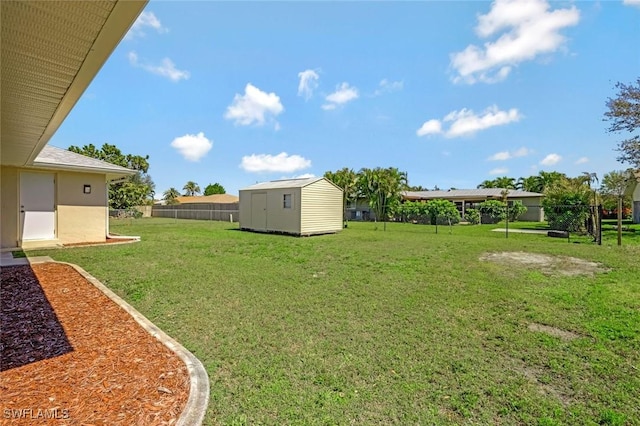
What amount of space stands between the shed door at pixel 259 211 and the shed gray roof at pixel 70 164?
6.41 metres

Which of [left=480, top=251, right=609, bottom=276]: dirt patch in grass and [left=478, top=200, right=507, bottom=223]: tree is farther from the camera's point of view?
[left=478, top=200, right=507, bottom=223]: tree

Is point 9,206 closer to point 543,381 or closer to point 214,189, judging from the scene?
point 543,381

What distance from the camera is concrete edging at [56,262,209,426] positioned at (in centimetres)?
211

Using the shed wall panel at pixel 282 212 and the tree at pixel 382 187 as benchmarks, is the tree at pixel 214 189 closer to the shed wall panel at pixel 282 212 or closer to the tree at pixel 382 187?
the tree at pixel 382 187

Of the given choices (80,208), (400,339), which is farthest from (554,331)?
(80,208)

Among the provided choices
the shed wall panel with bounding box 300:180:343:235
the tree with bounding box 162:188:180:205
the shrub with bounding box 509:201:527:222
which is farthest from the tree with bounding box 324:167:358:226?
the tree with bounding box 162:188:180:205

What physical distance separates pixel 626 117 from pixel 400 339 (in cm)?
2161

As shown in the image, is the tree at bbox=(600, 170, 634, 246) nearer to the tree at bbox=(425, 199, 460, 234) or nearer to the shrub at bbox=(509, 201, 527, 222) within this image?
the shrub at bbox=(509, 201, 527, 222)

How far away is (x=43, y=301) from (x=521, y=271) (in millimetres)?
8548

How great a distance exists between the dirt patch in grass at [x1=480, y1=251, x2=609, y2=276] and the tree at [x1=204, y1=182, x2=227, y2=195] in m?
68.8

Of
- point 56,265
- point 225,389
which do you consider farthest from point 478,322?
point 56,265

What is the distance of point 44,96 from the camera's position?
12.3 feet

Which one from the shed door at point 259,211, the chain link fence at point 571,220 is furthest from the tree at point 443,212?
the shed door at point 259,211

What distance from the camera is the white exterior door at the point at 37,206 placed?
9008mm
